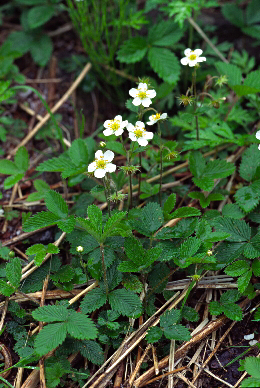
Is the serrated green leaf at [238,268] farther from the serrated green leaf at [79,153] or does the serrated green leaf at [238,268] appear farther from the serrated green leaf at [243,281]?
the serrated green leaf at [79,153]

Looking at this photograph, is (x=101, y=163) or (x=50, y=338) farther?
(x=101, y=163)

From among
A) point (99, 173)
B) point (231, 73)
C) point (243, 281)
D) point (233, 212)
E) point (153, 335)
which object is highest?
point (231, 73)

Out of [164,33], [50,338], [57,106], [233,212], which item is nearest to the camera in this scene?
[50,338]

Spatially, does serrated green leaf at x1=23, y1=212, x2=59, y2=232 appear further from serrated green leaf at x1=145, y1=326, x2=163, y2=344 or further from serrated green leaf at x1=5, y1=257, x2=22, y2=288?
serrated green leaf at x1=145, y1=326, x2=163, y2=344

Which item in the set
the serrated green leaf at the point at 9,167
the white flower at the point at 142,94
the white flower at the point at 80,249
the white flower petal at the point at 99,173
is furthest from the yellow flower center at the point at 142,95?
the serrated green leaf at the point at 9,167

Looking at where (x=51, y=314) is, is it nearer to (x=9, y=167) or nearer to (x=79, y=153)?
(x=79, y=153)

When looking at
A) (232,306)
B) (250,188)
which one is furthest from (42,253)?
(250,188)

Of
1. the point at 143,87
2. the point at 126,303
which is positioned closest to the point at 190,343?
the point at 126,303
